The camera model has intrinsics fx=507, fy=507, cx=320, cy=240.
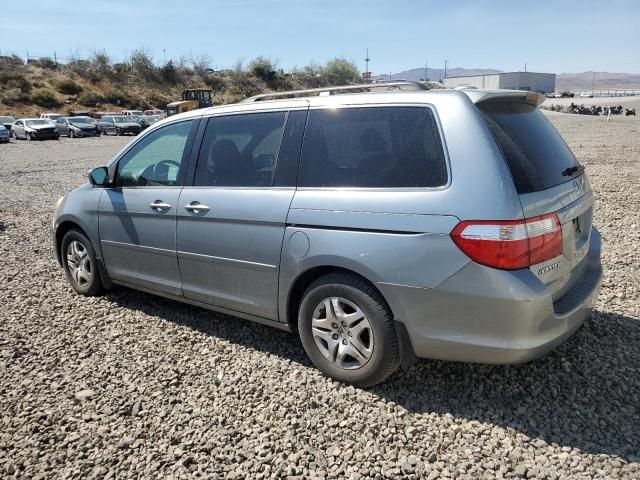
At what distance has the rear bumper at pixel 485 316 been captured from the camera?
265 cm

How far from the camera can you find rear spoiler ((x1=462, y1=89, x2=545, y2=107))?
297cm

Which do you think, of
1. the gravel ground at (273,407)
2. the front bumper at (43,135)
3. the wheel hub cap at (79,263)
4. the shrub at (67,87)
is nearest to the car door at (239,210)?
the gravel ground at (273,407)

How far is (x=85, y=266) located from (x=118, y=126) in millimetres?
35547

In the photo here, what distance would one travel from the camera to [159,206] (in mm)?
4137

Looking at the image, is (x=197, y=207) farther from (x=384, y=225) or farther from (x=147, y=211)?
(x=384, y=225)

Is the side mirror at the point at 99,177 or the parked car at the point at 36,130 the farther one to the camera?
the parked car at the point at 36,130

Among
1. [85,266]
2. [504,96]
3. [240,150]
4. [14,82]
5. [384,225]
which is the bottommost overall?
[85,266]

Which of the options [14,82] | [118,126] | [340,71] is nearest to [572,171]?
[118,126]

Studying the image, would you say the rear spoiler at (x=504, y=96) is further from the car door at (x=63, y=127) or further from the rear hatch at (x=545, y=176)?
the car door at (x=63, y=127)

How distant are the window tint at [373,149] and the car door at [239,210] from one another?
166 millimetres

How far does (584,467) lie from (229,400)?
2.02 m

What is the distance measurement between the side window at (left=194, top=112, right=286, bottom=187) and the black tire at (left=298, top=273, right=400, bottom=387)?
0.87 meters

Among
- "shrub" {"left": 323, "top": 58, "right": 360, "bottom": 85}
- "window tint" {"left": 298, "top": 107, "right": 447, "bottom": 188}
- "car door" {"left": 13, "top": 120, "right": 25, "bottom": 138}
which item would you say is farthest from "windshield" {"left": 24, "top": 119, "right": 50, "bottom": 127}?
"shrub" {"left": 323, "top": 58, "right": 360, "bottom": 85}

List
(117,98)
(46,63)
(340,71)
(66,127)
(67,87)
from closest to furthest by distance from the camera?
(66,127)
(67,87)
(117,98)
(46,63)
(340,71)
